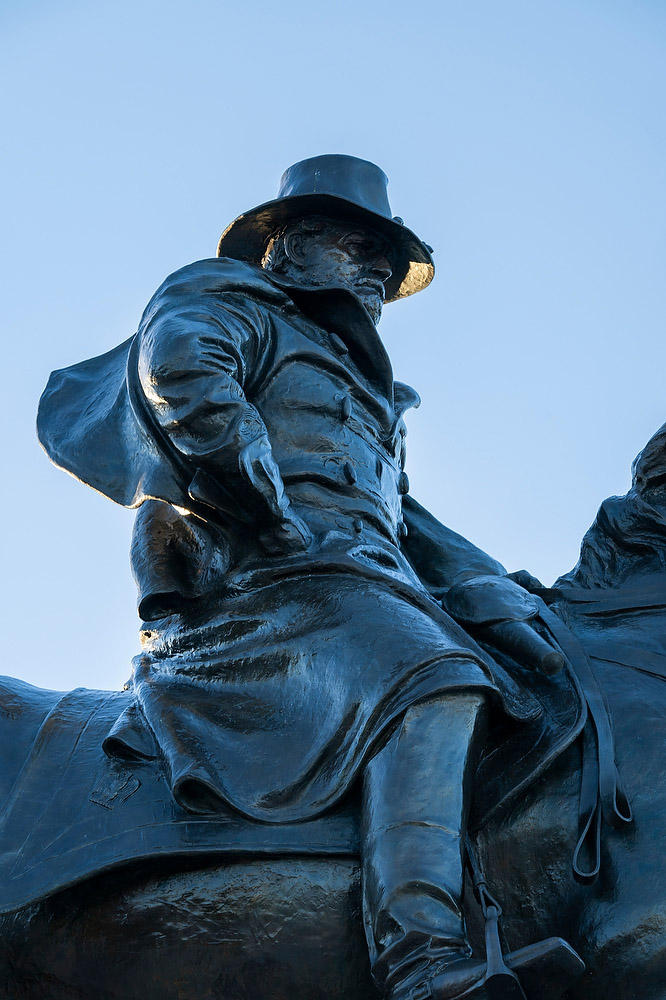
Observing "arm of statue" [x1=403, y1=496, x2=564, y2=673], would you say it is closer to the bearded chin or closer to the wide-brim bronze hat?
the bearded chin

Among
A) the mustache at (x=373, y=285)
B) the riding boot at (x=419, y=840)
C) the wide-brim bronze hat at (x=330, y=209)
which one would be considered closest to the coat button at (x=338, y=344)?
the mustache at (x=373, y=285)

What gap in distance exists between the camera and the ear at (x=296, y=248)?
7098mm

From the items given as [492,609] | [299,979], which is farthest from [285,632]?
[299,979]

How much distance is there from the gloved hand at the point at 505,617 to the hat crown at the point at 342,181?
6.57 feet

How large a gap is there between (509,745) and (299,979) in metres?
1.12

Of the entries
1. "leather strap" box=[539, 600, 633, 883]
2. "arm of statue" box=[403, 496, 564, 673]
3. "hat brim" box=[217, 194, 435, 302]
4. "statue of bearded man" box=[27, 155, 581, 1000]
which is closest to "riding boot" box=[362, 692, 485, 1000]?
"statue of bearded man" box=[27, 155, 581, 1000]

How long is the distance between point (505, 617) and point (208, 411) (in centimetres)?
139

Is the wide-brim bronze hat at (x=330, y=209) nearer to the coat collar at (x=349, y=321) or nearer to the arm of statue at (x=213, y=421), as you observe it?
the coat collar at (x=349, y=321)

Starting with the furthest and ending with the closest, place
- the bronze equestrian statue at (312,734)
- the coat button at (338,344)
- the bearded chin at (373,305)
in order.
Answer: the bearded chin at (373,305), the coat button at (338,344), the bronze equestrian statue at (312,734)

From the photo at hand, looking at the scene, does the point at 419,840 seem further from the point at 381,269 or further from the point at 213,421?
the point at 381,269

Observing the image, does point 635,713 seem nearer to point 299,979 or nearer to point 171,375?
Answer: point 299,979


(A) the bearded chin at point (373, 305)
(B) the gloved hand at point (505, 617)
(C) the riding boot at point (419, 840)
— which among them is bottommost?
(C) the riding boot at point (419, 840)

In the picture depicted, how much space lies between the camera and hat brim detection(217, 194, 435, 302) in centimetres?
709

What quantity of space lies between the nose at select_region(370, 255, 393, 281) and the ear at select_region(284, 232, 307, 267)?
335mm
